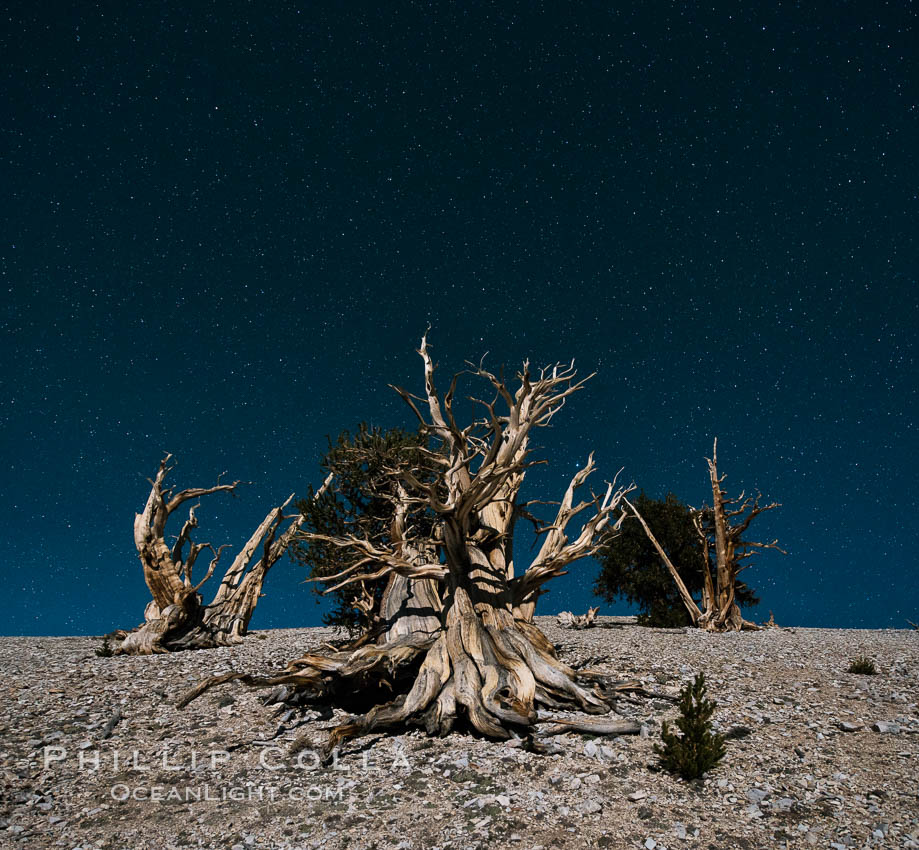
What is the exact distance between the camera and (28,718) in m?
9.66

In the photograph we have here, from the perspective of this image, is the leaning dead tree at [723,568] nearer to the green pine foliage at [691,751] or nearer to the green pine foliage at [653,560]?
the green pine foliage at [653,560]

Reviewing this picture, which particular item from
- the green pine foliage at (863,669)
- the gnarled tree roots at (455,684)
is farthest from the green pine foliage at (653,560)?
the gnarled tree roots at (455,684)

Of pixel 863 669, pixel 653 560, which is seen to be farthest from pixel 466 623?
pixel 653 560

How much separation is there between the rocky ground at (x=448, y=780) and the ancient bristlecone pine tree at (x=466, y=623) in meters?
0.56

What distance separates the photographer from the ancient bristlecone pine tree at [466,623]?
30.0 feet

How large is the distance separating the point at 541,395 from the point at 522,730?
23.5ft

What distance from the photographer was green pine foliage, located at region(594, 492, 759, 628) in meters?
29.3

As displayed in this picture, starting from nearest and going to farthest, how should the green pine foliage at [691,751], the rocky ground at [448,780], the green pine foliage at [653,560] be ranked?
the rocky ground at [448,780], the green pine foliage at [691,751], the green pine foliage at [653,560]

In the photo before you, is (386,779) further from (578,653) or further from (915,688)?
(915,688)

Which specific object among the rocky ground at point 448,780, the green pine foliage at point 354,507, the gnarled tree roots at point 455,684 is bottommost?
the rocky ground at point 448,780

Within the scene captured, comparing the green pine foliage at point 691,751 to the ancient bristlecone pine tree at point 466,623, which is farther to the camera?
the ancient bristlecone pine tree at point 466,623

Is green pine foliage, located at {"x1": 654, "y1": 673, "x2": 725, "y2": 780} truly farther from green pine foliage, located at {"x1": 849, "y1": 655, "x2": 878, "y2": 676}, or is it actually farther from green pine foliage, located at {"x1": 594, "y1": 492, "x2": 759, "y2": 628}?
green pine foliage, located at {"x1": 594, "y1": 492, "x2": 759, "y2": 628}

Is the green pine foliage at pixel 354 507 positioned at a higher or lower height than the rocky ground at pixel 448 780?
higher

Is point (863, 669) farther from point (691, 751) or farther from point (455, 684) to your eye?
point (455, 684)
